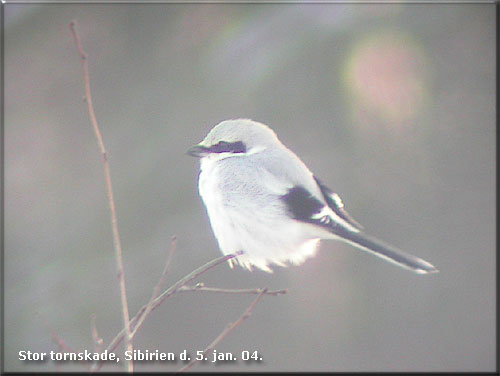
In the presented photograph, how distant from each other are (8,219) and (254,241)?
0.87 m

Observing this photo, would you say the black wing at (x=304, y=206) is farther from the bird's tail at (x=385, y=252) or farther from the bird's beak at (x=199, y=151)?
the bird's beak at (x=199, y=151)

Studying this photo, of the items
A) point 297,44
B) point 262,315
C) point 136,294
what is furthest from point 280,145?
point 136,294

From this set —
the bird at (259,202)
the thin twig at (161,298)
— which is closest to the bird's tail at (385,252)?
the bird at (259,202)

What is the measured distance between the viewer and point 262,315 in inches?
58.1

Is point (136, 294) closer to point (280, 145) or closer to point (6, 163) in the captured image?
point (6, 163)

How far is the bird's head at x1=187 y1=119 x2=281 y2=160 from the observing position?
93cm

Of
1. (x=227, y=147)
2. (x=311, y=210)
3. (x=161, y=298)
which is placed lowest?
(x=161, y=298)

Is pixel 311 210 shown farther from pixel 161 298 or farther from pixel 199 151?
pixel 161 298

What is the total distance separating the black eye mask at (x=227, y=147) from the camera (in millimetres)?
927

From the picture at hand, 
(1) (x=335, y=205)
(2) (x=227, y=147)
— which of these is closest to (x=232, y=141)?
(2) (x=227, y=147)

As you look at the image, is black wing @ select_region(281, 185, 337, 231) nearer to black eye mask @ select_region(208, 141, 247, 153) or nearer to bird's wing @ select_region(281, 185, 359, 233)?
bird's wing @ select_region(281, 185, 359, 233)

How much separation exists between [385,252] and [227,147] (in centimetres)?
32

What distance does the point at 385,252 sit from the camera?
901mm

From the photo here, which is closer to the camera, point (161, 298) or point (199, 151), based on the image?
point (161, 298)
